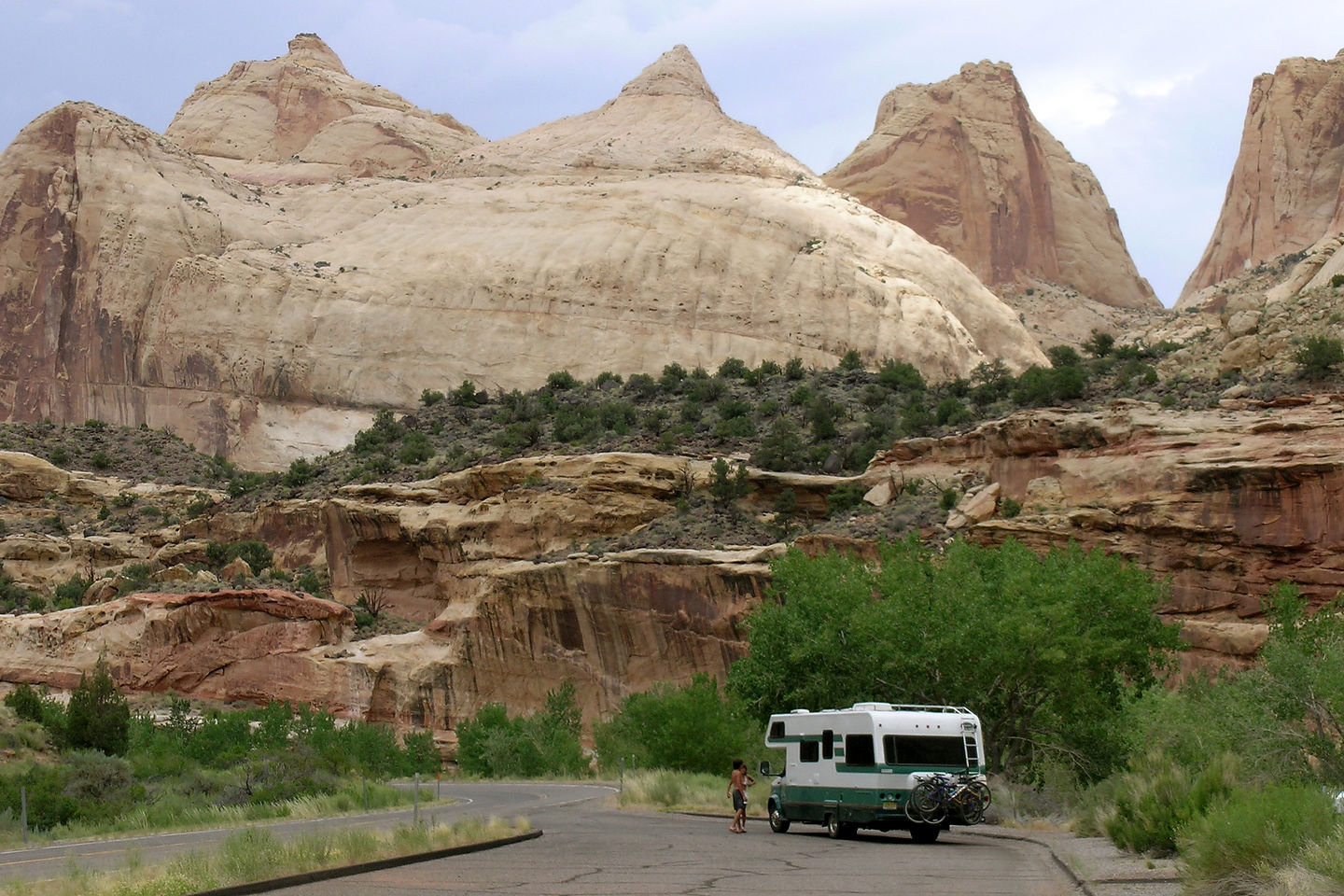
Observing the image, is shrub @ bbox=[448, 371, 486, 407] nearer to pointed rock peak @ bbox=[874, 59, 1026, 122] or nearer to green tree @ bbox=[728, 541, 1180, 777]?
green tree @ bbox=[728, 541, 1180, 777]

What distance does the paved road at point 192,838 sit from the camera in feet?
57.1

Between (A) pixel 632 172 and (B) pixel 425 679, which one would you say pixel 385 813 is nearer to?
(B) pixel 425 679

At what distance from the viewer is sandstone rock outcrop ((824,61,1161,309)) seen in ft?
415

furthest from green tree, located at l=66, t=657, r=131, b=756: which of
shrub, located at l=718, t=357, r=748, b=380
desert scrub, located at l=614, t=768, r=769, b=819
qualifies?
shrub, located at l=718, t=357, r=748, b=380

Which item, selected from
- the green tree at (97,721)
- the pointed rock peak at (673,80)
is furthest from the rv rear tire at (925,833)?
the pointed rock peak at (673,80)

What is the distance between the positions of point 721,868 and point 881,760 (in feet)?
15.7

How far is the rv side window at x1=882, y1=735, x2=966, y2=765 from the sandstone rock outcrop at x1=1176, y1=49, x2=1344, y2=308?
302 feet

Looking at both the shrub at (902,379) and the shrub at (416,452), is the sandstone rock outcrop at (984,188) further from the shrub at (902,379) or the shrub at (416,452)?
the shrub at (416,452)

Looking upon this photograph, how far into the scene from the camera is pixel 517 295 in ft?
298

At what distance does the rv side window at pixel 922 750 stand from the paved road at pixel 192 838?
270 inches

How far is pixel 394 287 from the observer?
92.1 m

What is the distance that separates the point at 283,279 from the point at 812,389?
40.7 m

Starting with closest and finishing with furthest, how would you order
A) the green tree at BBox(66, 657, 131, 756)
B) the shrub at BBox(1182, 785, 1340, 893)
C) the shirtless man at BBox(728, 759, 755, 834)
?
1. the shrub at BBox(1182, 785, 1340, 893)
2. the shirtless man at BBox(728, 759, 755, 834)
3. the green tree at BBox(66, 657, 131, 756)

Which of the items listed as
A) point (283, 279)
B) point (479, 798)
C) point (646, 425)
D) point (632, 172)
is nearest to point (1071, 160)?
point (632, 172)
